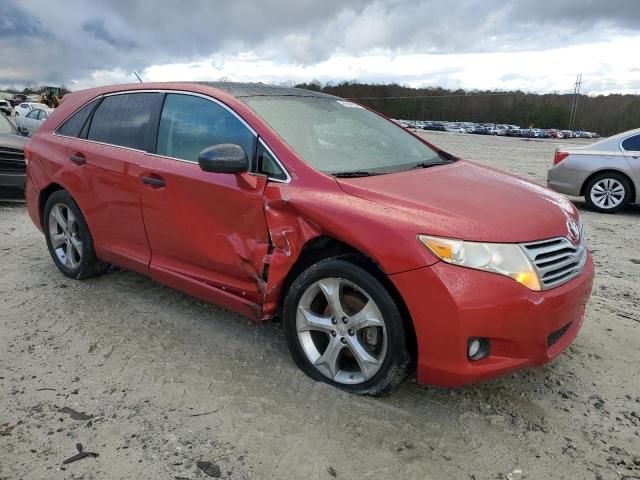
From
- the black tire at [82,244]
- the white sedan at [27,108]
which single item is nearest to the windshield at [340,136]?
the black tire at [82,244]

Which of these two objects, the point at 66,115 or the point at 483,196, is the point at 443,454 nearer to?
the point at 483,196

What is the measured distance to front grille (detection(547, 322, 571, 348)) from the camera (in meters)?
2.66

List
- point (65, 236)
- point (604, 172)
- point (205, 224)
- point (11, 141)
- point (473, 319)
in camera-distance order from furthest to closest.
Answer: point (604, 172) → point (11, 141) → point (65, 236) → point (205, 224) → point (473, 319)

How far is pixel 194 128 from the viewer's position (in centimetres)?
359

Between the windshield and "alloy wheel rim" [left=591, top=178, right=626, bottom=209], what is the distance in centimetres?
566

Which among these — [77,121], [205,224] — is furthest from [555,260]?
[77,121]

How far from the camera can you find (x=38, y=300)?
168 inches

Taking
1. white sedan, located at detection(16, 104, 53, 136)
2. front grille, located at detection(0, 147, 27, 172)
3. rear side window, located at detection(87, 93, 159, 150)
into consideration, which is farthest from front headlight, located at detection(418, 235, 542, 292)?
white sedan, located at detection(16, 104, 53, 136)

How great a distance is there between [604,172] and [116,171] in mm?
7518

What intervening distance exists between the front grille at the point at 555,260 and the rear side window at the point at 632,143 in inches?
261

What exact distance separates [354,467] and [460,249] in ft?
3.57

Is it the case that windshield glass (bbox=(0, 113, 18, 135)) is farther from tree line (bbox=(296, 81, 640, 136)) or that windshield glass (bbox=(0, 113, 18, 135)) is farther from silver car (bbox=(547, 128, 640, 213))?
tree line (bbox=(296, 81, 640, 136))

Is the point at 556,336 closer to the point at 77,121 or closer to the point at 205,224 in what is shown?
the point at 205,224

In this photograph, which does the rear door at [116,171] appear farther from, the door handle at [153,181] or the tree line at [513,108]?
the tree line at [513,108]
